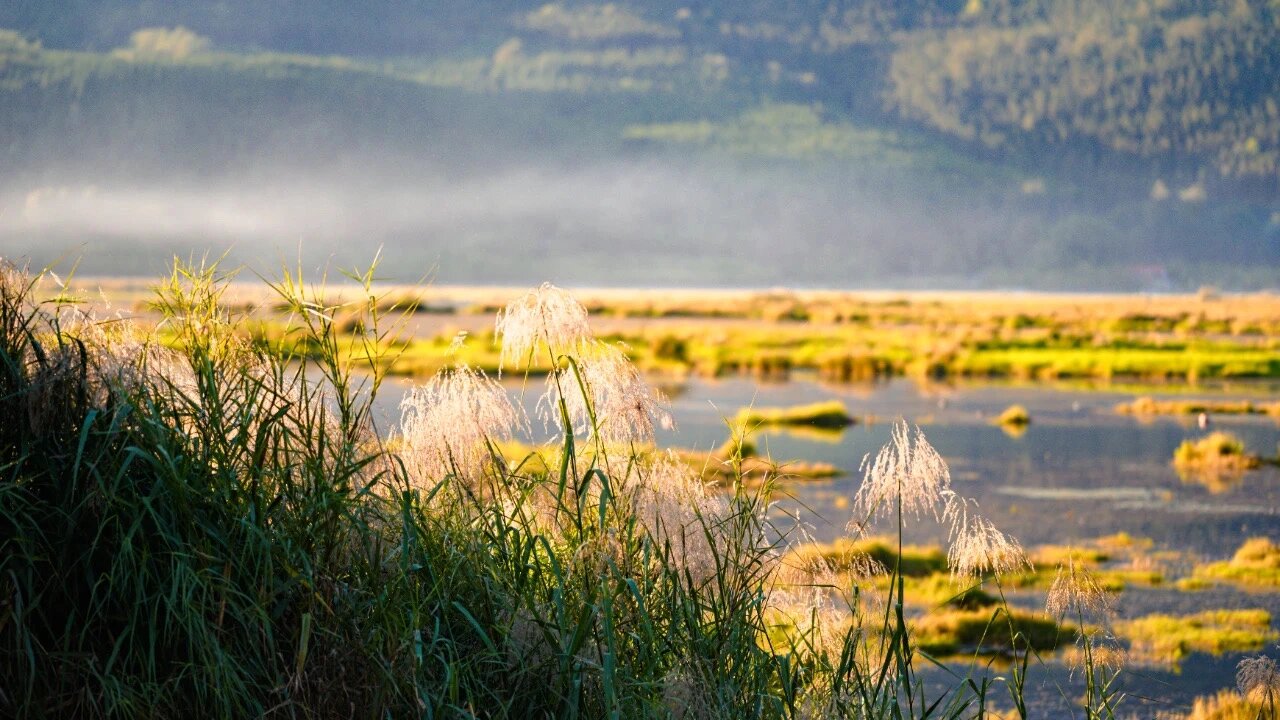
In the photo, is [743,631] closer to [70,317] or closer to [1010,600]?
[70,317]

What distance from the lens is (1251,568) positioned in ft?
65.8

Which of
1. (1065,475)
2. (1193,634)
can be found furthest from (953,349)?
(1193,634)

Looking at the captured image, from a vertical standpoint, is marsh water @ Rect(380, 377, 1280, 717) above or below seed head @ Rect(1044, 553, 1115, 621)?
below

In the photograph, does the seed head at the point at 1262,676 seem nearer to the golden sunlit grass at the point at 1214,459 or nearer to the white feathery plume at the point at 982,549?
the white feathery plume at the point at 982,549

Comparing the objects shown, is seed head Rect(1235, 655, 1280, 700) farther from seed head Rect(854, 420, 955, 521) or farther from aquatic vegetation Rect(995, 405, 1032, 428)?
aquatic vegetation Rect(995, 405, 1032, 428)

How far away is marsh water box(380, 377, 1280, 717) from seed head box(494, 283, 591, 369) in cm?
Answer: 499

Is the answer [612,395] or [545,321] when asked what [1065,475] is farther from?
[545,321]

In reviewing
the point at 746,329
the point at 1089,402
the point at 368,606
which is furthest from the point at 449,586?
the point at 746,329

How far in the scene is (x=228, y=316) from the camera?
18.1 feet

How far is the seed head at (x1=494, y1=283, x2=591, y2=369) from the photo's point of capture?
5246 mm

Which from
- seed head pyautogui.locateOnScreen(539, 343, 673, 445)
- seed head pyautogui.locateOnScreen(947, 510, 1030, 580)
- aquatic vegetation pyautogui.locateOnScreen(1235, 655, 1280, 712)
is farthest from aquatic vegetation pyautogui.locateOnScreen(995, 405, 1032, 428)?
seed head pyautogui.locateOnScreen(539, 343, 673, 445)

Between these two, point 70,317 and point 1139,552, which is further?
point 1139,552

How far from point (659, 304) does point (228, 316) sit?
340ft

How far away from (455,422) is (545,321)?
628 millimetres
